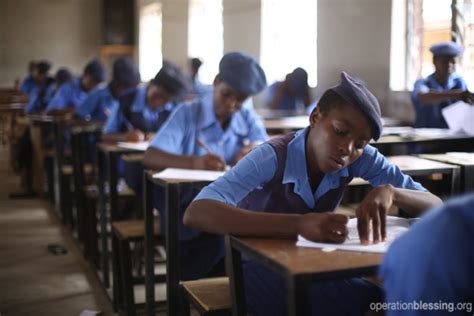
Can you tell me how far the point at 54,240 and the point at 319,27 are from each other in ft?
11.3

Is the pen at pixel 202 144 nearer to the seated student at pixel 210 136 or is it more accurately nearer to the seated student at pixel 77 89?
the seated student at pixel 210 136

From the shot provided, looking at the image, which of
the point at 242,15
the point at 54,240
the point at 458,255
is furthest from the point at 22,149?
the point at 458,255

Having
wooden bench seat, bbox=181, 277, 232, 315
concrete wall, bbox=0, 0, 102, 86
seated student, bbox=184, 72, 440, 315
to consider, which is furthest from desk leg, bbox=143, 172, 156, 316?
concrete wall, bbox=0, 0, 102, 86

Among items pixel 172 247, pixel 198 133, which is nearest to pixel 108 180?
pixel 198 133

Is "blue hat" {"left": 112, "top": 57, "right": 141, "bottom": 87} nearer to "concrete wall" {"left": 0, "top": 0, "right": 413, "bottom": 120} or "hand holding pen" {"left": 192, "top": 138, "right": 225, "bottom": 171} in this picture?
"hand holding pen" {"left": 192, "top": 138, "right": 225, "bottom": 171}

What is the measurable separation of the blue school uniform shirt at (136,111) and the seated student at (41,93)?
3969 millimetres

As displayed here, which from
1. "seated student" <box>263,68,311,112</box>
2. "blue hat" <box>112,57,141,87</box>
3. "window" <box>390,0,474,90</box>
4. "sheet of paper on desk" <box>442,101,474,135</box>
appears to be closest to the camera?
"sheet of paper on desk" <box>442,101,474,135</box>

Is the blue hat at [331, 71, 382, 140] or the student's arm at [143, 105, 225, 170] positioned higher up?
the blue hat at [331, 71, 382, 140]

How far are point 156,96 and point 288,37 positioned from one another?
14.4ft

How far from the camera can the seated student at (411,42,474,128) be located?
Answer: 470cm

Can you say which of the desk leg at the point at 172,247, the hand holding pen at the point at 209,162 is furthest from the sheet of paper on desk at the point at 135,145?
the desk leg at the point at 172,247

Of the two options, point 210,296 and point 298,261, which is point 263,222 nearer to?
point 298,261

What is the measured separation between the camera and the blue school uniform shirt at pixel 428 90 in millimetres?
A: 4715

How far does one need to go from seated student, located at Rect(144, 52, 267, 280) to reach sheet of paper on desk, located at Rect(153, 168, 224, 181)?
0.27ft
